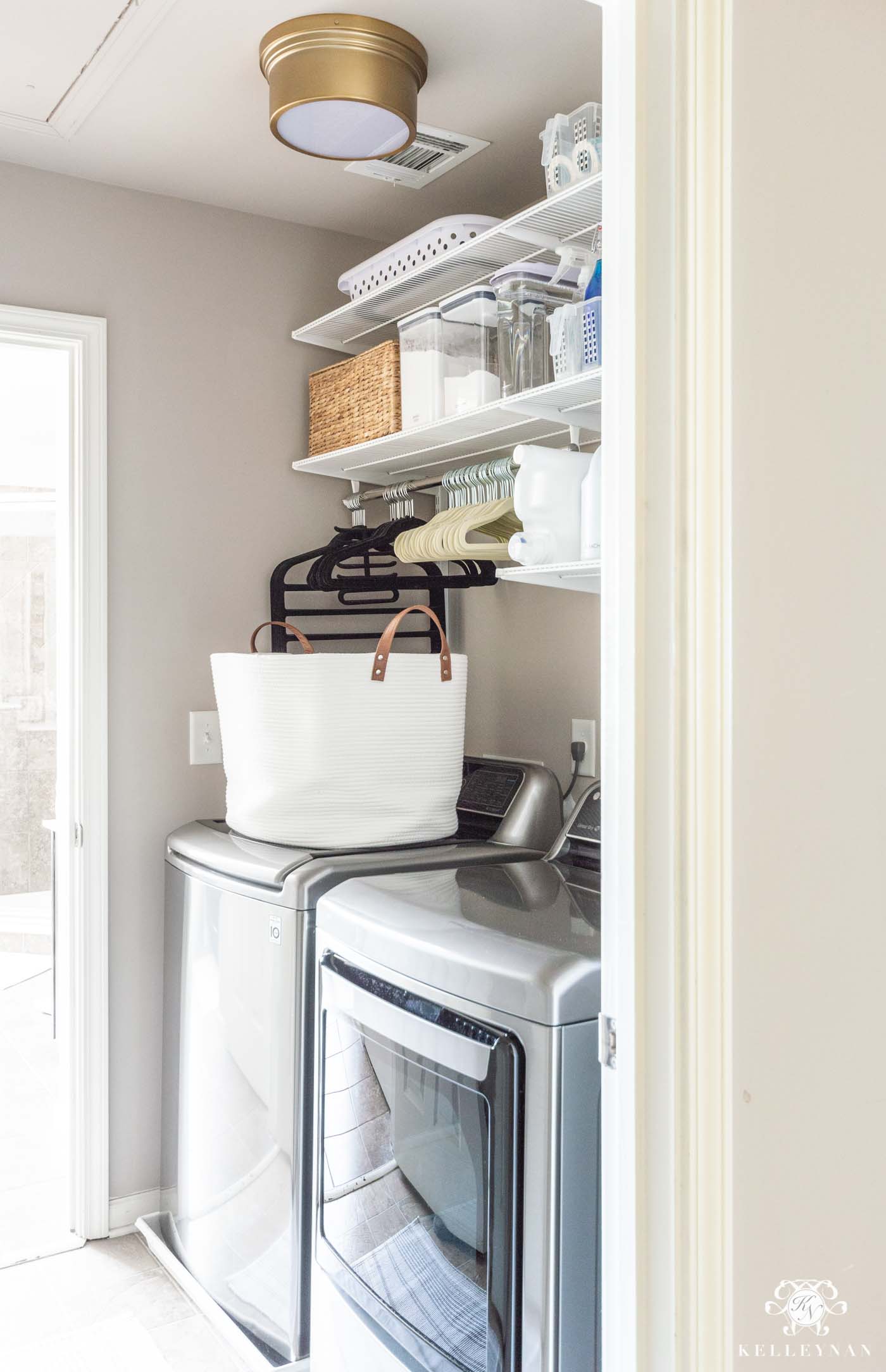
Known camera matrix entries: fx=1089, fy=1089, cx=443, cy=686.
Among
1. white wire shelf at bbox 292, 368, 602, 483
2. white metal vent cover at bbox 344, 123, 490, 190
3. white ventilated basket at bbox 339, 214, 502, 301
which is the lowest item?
white wire shelf at bbox 292, 368, 602, 483

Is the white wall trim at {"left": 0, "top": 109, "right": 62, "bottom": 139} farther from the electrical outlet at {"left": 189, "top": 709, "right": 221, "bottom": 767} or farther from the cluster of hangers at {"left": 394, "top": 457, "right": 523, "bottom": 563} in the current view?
the electrical outlet at {"left": 189, "top": 709, "right": 221, "bottom": 767}

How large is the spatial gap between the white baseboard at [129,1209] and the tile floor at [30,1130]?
3.5 inches

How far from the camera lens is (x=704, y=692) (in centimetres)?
105

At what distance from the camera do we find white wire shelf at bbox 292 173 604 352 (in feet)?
6.07

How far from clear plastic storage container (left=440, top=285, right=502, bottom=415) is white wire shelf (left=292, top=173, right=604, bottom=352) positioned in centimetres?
5

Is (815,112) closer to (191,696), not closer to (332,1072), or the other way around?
(332,1072)

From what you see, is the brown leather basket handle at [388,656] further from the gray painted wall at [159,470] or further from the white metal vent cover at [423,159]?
the white metal vent cover at [423,159]

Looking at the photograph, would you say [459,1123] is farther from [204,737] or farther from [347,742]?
[204,737]

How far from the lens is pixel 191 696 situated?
260 centimetres

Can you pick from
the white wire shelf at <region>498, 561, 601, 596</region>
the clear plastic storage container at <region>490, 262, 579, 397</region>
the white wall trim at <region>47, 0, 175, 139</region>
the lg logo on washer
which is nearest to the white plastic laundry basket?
the white wire shelf at <region>498, 561, 601, 596</region>

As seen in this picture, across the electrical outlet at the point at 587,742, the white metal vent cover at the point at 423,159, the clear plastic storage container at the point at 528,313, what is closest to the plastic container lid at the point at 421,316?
the clear plastic storage container at the point at 528,313

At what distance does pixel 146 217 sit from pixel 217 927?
1.62 m

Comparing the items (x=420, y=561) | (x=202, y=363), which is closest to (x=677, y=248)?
(x=420, y=561)

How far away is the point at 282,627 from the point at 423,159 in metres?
1.10
